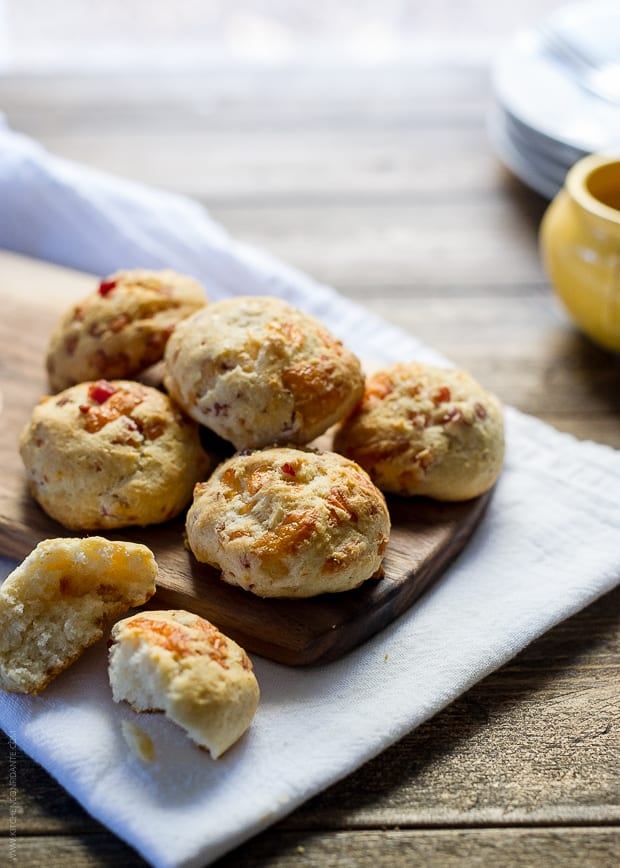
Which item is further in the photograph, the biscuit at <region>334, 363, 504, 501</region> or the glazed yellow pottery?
the glazed yellow pottery

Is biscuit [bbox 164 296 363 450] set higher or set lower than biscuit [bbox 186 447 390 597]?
higher

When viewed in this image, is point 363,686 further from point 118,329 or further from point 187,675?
point 118,329

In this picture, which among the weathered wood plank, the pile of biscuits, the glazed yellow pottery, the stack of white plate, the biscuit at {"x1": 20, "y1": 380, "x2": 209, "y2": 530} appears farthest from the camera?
the stack of white plate

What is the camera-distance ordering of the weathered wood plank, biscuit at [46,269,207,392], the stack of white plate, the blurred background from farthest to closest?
1. the blurred background
2. the stack of white plate
3. biscuit at [46,269,207,392]
4. the weathered wood plank

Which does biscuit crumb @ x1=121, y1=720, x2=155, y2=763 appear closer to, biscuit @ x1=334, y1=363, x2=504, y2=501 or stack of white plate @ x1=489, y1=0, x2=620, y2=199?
biscuit @ x1=334, y1=363, x2=504, y2=501

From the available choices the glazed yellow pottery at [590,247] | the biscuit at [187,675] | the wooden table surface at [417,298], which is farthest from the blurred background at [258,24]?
the biscuit at [187,675]

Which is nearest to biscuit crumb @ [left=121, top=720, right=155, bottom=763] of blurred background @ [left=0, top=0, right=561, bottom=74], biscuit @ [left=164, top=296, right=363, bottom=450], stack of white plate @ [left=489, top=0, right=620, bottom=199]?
biscuit @ [left=164, top=296, right=363, bottom=450]

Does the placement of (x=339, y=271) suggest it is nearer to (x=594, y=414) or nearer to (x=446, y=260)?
(x=446, y=260)

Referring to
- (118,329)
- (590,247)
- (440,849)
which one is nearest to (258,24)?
(590,247)
